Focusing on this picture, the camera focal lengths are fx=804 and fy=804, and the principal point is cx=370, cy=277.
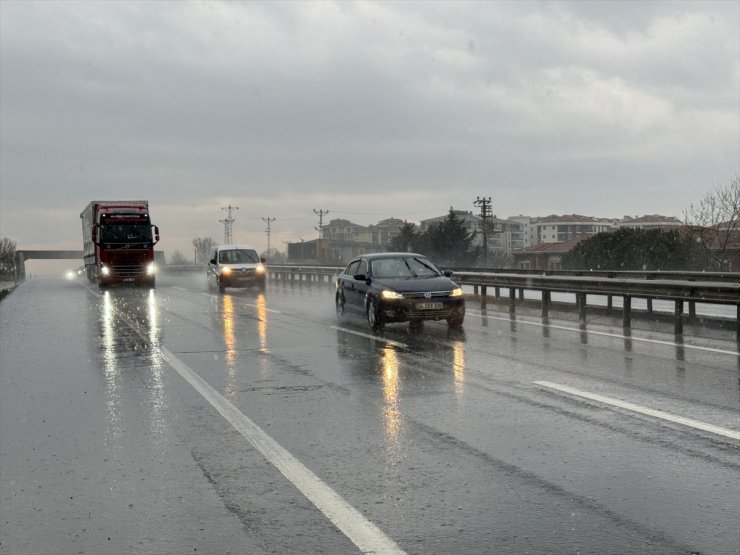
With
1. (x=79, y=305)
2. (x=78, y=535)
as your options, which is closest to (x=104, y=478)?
(x=78, y=535)

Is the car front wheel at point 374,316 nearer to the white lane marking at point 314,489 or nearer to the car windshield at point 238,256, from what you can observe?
the white lane marking at point 314,489

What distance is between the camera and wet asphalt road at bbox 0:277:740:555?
427 centimetres

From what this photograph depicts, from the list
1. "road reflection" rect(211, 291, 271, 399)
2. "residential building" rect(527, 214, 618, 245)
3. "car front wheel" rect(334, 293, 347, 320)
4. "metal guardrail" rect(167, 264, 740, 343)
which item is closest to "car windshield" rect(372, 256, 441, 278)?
"car front wheel" rect(334, 293, 347, 320)

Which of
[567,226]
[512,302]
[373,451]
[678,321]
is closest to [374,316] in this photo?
[678,321]

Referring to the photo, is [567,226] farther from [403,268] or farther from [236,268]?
[403,268]

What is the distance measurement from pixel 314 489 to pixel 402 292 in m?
9.89

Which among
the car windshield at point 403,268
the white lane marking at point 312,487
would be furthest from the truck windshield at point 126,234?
the white lane marking at point 312,487

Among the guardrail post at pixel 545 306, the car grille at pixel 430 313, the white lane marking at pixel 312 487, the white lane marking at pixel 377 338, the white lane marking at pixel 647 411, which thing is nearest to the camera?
the white lane marking at pixel 312 487

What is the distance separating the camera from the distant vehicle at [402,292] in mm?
14727

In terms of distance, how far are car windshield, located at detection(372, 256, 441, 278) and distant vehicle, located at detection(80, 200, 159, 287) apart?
20.7 meters

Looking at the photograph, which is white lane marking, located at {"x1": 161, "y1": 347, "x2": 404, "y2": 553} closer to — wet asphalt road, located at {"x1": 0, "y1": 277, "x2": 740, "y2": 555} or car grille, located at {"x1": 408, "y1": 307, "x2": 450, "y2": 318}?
wet asphalt road, located at {"x1": 0, "y1": 277, "x2": 740, "y2": 555}

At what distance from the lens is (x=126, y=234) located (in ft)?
114

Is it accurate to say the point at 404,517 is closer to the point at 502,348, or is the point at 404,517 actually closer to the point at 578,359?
the point at 578,359

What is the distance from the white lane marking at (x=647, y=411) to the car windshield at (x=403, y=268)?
7263 millimetres
